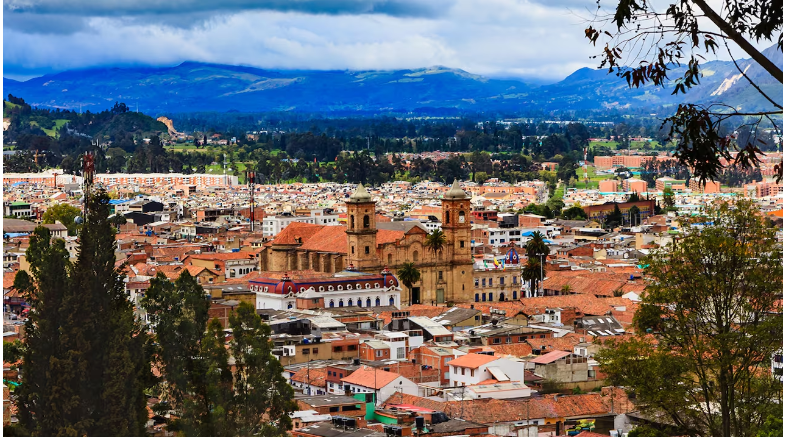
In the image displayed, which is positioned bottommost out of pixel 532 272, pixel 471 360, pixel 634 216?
pixel 471 360

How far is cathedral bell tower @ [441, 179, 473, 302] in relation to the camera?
165 ft

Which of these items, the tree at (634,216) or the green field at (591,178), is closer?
the tree at (634,216)

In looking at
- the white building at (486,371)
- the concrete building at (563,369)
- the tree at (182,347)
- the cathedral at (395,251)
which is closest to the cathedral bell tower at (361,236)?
the cathedral at (395,251)

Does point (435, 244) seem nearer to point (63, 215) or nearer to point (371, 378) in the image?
point (371, 378)

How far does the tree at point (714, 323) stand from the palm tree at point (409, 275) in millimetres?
33452

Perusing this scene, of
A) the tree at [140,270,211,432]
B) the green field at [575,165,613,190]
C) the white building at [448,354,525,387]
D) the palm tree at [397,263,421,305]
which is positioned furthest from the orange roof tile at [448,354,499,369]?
the green field at [575,165,613,190]

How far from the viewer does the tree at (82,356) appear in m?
15.7

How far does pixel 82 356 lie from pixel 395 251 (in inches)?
1309

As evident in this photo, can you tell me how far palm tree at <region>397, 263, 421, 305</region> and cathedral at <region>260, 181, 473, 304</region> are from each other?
0.21 m

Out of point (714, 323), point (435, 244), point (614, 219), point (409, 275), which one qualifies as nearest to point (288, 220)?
point (614, 219)

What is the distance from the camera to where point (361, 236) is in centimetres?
4847

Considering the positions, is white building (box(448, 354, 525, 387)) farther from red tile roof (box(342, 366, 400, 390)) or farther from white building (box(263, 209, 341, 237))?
white building (box(263, 209, 341, 237))

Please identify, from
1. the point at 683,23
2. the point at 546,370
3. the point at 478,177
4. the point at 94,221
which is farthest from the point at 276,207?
the point at 683,23

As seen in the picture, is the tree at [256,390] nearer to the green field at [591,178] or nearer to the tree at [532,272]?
the tree at [532,272]
